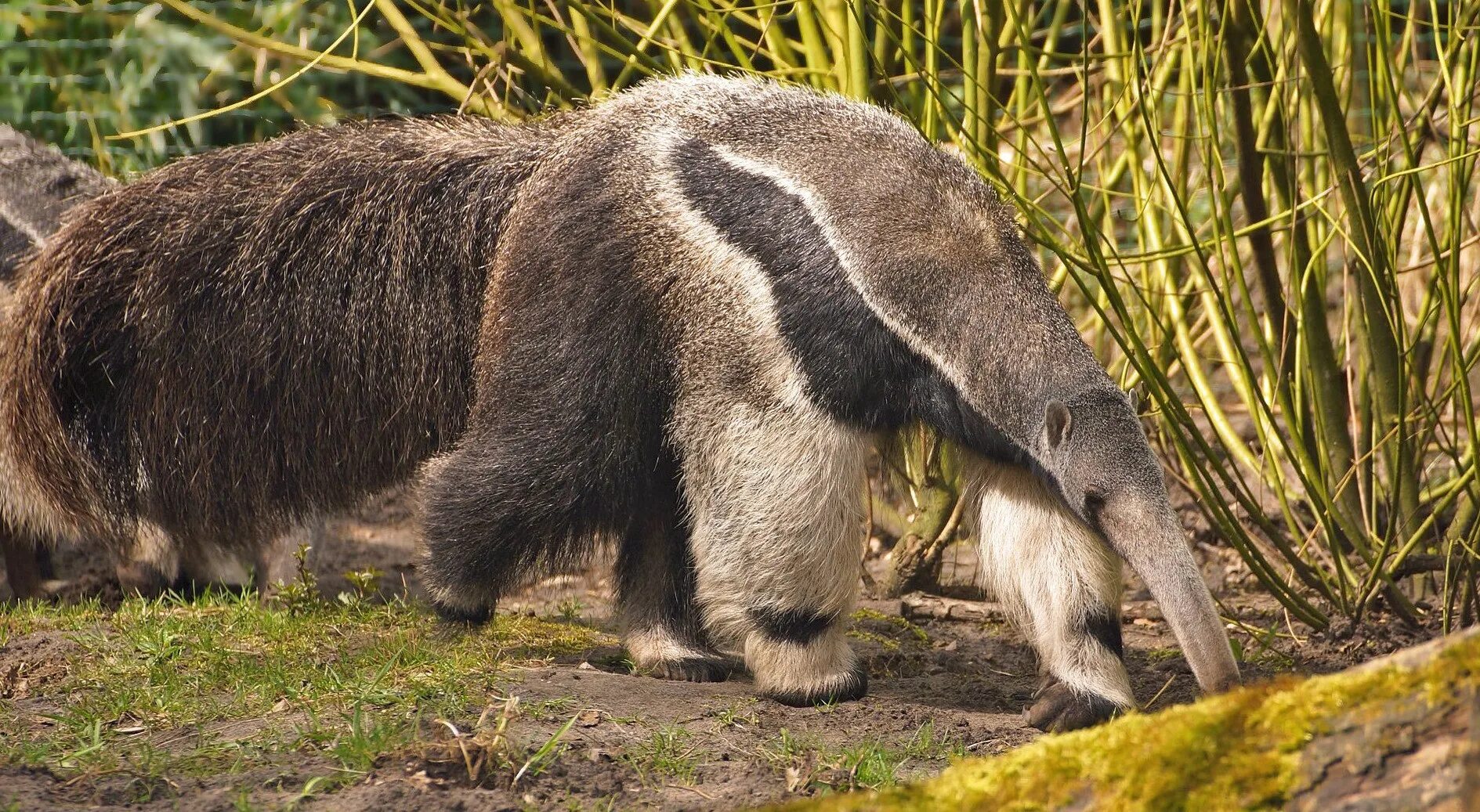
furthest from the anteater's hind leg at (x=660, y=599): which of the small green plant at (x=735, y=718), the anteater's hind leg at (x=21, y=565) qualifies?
the anteater's hind leg at (x=21, y=565)

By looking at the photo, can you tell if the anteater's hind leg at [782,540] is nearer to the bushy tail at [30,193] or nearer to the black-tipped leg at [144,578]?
the black-tipped leg at [144,578]

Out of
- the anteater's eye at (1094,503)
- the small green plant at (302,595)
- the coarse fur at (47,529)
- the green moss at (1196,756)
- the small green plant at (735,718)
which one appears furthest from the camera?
the coarse fur at (47,529)

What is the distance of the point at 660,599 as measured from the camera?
4992mm

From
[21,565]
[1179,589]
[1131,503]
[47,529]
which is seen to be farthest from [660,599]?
[21,565]

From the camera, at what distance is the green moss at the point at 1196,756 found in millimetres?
2006

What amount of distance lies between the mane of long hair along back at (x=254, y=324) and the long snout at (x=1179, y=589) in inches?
85.7

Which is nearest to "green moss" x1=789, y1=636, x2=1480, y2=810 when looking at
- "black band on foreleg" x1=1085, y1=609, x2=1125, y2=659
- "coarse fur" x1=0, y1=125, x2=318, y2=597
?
"black band on foreleg" x1=1085, y1=609, x2=1125, y2=659

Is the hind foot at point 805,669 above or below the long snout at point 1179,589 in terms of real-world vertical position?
below

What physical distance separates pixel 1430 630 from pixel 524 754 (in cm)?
342

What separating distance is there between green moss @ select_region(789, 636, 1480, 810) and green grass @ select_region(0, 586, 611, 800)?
5.07 ft

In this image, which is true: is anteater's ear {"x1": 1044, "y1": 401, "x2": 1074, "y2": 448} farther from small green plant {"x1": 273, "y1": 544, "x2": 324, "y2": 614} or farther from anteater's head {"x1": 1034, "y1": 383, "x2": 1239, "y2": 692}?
small green plant {"x1": 273, "y1": 544, "x2": 324, "y2": 614}

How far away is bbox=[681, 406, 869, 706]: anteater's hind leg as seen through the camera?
414cm

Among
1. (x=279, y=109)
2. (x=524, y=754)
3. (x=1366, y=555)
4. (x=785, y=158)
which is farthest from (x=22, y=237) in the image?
(x=1366, y=555)

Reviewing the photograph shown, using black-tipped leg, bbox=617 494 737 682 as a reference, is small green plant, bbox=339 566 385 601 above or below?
below
